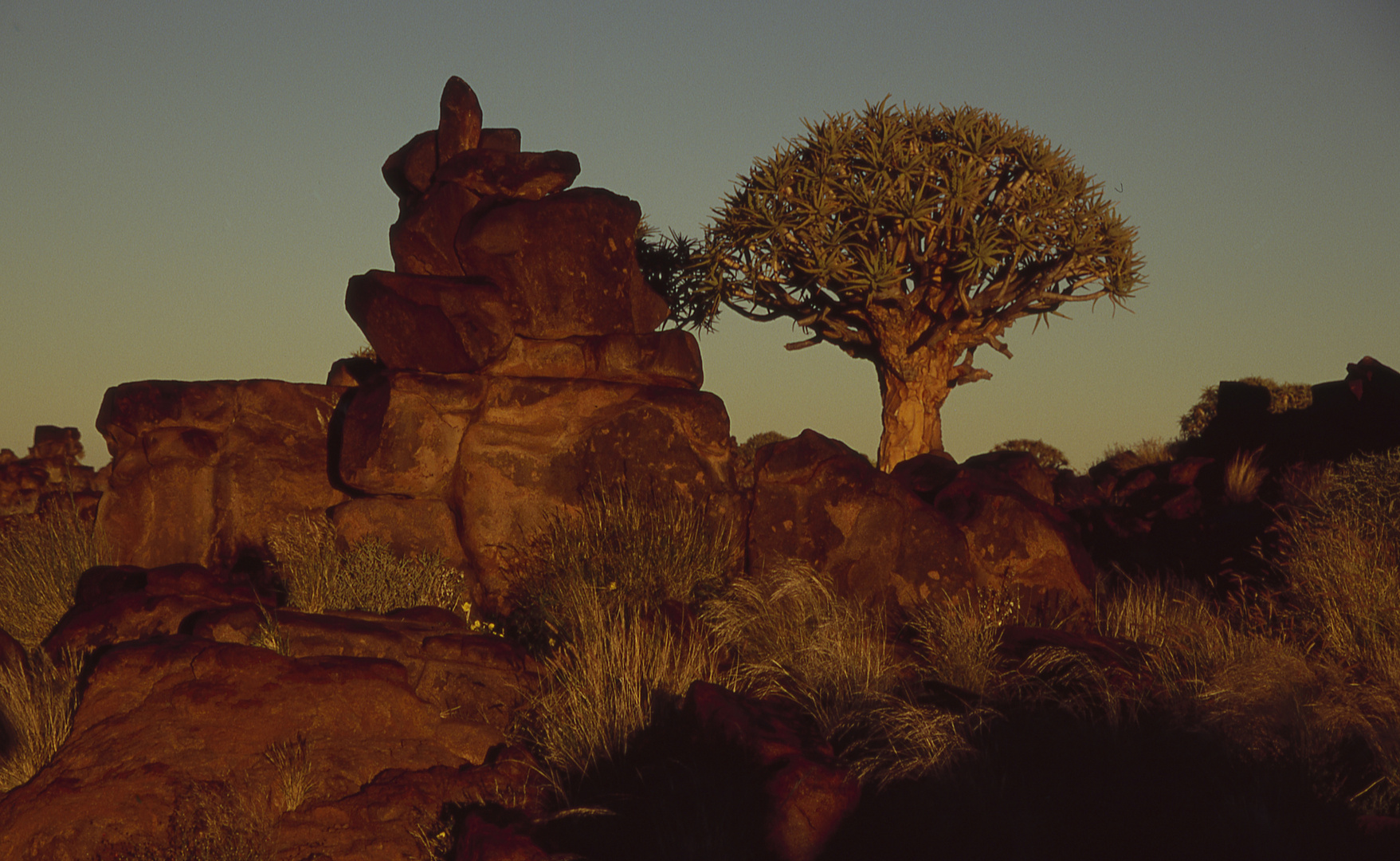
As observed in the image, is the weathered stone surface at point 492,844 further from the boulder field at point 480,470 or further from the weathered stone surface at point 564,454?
the weathered stone surface at point 564,454

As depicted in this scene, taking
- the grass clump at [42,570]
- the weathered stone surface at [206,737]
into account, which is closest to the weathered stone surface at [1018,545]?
the weathered stone surface at [206,737]

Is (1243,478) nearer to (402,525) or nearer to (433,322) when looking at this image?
(433,322)

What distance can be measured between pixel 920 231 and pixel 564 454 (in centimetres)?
798

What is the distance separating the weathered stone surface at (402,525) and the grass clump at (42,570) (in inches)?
86.1

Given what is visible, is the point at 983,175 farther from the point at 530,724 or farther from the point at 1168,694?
the point at 530,724

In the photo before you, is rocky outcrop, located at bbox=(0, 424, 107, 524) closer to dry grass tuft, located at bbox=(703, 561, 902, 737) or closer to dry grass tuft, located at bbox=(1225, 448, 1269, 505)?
dry grass tuft, located at bbox=(703, 561, 902, 737)

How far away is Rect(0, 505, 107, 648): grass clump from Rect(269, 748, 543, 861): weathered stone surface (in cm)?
412

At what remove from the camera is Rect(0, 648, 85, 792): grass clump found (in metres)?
6.93

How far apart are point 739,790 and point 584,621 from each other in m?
2.69

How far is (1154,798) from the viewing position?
23.1 ft

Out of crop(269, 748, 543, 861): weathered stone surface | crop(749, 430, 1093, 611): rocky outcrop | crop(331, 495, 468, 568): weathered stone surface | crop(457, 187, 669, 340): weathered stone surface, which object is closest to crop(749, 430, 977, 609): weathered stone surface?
crop(749, 430, 1093, 611): rocky outcrop

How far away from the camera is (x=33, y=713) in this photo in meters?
7.16

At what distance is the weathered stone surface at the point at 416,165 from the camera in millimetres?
12836

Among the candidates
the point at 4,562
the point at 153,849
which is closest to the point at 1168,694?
the point at 153,849
